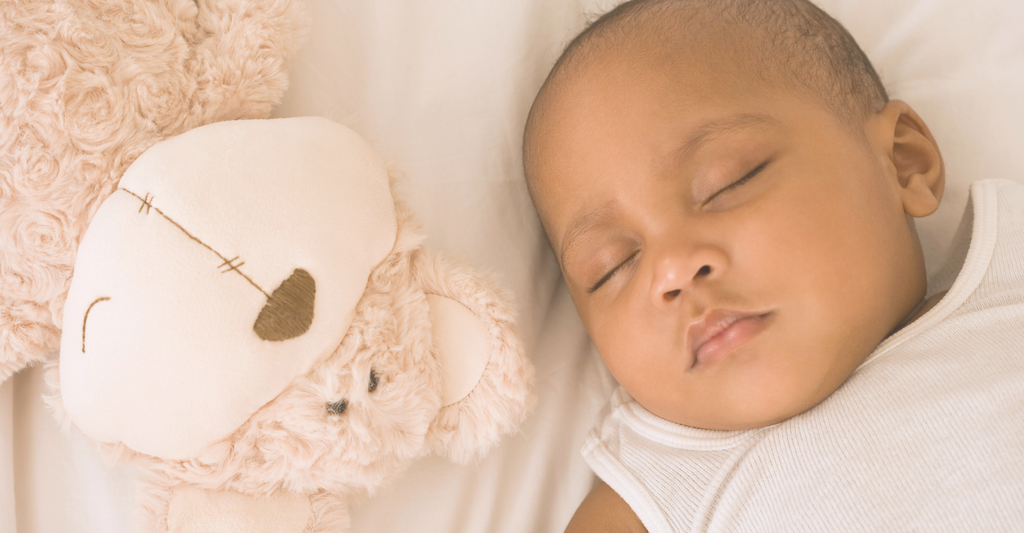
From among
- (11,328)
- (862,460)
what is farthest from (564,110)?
(11,328)

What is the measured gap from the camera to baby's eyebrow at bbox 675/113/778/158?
A: 0.80 metres

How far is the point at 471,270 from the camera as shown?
2.56 ft

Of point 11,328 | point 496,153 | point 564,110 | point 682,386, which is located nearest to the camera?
point 11,328

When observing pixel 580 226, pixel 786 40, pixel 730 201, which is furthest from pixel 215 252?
pixel 786 40

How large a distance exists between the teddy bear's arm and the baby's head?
39cm

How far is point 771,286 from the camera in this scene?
2.42ft

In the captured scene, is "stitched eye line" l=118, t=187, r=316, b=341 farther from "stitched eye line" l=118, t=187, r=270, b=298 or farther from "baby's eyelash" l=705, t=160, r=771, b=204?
"baby's eyelash" l=705, t=160, r=771, b=204

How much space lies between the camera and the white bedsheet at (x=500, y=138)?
2.93 ft

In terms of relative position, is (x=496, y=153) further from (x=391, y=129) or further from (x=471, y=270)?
(x=471, y=270)

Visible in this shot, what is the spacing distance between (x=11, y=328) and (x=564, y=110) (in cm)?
71

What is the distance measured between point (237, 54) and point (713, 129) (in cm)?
57

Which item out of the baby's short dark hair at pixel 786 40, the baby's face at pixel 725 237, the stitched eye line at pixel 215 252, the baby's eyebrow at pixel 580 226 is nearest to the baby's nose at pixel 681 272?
the baby's face at pixel 725 237

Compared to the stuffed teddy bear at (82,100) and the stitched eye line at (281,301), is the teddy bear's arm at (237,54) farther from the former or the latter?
the stitched eye line at (281,301)

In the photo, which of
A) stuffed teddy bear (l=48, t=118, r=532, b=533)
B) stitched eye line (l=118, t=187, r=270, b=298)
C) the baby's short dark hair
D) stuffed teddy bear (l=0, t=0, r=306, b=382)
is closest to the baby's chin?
stuffed teddy bear (l=48, t=118, r=532, b=533)
